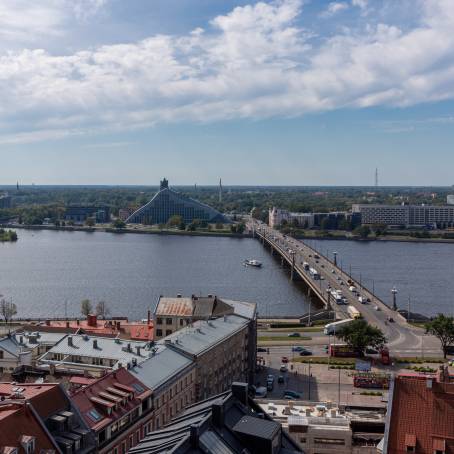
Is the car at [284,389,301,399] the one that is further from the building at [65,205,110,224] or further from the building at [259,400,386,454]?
the building at [65,205,110,224]

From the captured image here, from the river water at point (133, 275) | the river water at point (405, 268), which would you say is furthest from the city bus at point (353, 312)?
the river water at point (405, 268)

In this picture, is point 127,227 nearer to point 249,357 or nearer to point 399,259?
point 399,259

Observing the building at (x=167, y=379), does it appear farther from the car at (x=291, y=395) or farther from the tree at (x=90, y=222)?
the tree at (x=90, y=222)

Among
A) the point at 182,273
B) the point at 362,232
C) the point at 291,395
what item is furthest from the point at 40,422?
the point at 362,232

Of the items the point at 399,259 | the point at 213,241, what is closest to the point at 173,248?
the point at 213,241

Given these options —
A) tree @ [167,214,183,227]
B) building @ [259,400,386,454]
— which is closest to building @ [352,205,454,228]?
tree @ [167,214,183,227]

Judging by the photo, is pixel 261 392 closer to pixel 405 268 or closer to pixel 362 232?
pixel 405 268
